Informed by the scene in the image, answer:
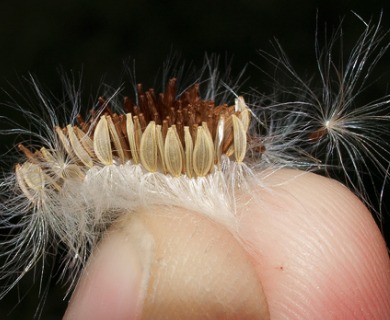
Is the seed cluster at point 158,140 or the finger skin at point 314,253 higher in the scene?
the seed cluster at point 158,140

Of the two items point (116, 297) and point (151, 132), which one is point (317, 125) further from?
point (116, 297)

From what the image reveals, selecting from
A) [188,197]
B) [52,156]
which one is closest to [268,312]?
[188,197]

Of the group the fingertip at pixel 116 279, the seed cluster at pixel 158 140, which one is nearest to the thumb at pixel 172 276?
the fingertip at pixel 116 279

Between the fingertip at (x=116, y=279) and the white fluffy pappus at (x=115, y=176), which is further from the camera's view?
the white fluffy pappus at (x=115, y=176)

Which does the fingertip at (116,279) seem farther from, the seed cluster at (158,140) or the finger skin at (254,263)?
the seed cluster at (158,140)

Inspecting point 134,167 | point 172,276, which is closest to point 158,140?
point 134,167

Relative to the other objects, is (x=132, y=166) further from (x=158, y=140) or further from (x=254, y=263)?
(x=254, y=263)
